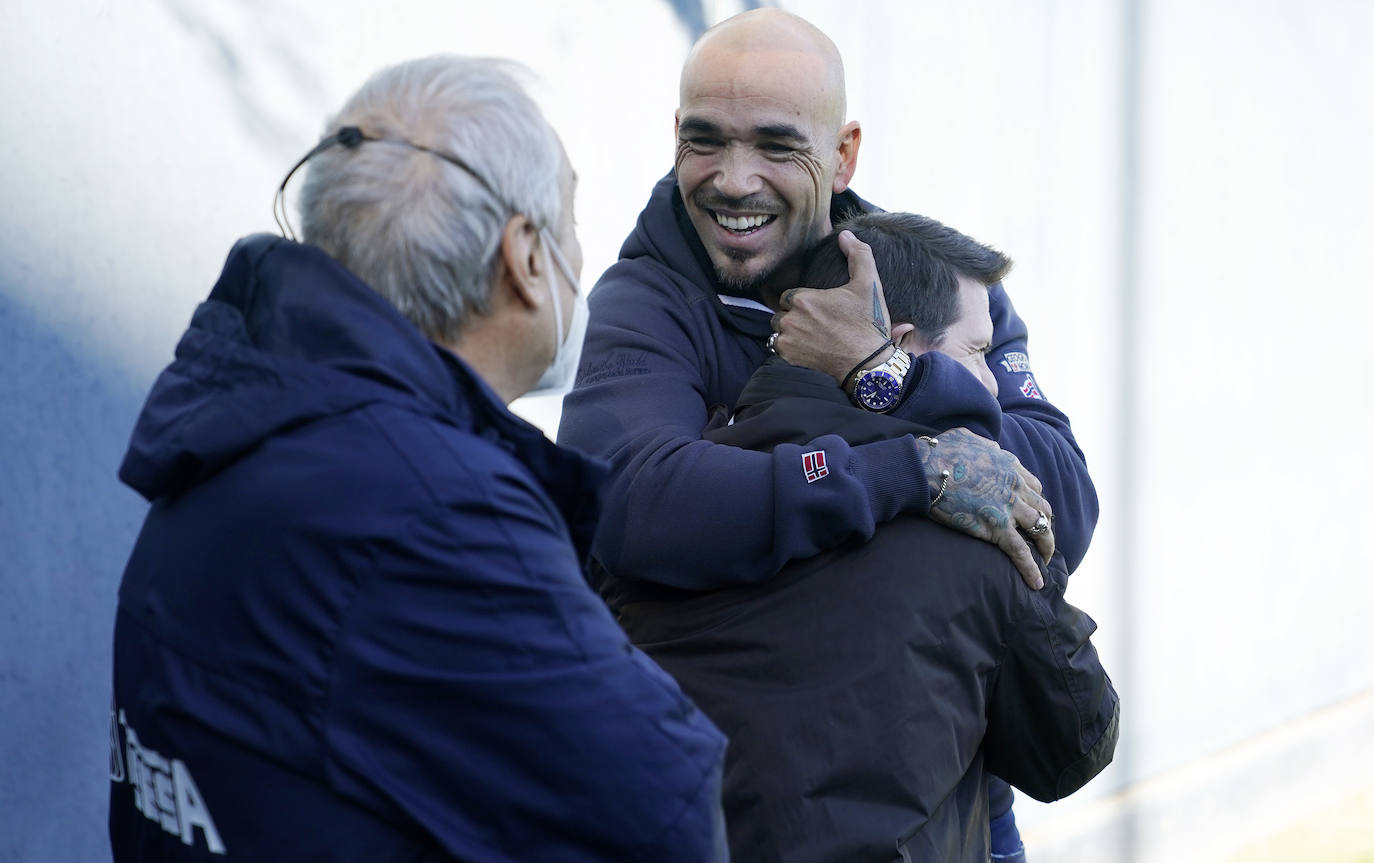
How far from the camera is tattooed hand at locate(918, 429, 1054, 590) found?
178 cm

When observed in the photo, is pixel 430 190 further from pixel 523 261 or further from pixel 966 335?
pixel 966 335

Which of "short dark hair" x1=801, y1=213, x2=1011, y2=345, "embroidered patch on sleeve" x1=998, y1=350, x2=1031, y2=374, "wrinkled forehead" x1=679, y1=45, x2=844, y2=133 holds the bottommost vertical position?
"embroidered patch on sleeve" x1=998, y1=350, x2=1031, y2=374

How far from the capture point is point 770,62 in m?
2.23

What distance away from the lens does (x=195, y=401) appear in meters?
1.30

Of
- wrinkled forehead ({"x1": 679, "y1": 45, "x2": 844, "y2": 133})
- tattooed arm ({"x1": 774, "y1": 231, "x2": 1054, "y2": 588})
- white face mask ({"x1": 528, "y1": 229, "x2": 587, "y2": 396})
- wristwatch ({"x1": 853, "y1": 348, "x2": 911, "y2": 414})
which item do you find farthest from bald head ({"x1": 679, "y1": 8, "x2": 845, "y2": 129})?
white face mask ({"x1": 528, "y1": 229, "x2": 587, "y2": 396})

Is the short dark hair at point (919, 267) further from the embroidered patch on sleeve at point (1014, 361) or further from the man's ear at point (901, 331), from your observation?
the embroidered patch on sleeve at point (1014, 361)

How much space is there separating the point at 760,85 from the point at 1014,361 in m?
0.62

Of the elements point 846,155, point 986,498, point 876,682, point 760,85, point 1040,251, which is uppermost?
point 760,85

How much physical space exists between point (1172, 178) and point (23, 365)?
359cm

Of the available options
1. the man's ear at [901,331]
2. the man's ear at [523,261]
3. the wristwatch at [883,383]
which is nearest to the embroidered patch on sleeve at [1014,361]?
the man's ear at [901,331]

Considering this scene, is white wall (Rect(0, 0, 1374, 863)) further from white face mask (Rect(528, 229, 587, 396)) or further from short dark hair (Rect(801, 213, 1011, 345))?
A: short dark hair (Rect(801, 213, 1011, 345))

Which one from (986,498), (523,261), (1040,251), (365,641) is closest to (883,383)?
(986,498)

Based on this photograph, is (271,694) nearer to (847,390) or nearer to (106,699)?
(847,390)

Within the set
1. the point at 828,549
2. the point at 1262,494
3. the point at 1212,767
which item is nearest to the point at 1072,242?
the point at 1262,494
